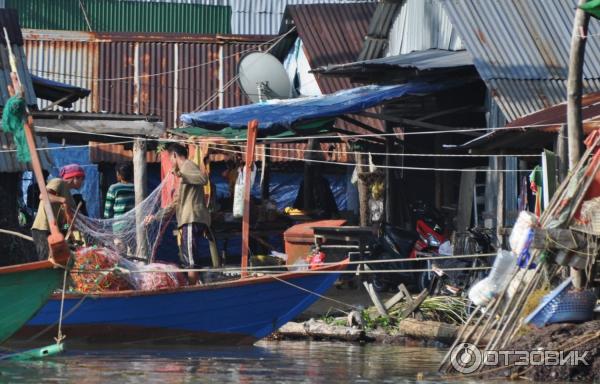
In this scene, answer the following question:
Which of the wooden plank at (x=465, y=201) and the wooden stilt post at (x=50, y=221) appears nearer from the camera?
the wooden stilt post at (x=50, y=221)

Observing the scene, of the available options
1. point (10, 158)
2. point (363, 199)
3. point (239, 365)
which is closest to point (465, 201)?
point (363, 199)

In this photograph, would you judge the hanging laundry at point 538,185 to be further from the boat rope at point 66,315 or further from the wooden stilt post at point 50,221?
the wooden stilt post at point 50,221

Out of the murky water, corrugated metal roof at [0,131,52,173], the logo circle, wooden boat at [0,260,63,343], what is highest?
corrugated metal roof at [0,131,52,173]

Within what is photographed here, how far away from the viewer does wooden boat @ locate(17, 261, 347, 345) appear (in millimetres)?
13586

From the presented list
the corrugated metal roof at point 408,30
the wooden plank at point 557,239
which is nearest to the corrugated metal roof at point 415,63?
the corrugated metal roof at point 408,30

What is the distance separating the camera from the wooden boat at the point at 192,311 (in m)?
13.6

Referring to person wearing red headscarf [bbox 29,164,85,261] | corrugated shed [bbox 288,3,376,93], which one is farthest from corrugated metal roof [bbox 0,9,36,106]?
corrugated shed [bbox 288,3,376,93]

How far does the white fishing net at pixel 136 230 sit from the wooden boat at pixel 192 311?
1102 millimetres

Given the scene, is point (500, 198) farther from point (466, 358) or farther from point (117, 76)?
point (117, 76)

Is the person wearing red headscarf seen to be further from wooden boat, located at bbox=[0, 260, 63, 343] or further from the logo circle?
the logo circle

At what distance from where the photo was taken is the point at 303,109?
1797cm

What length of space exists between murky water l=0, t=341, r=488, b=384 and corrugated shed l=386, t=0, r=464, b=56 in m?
6.44

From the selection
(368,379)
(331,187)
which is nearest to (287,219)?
(331,187)

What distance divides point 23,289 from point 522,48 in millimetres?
7990
